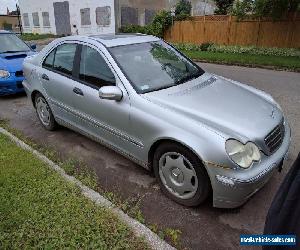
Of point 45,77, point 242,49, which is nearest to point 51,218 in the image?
point 45,77

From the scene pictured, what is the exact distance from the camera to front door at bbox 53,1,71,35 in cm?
2753

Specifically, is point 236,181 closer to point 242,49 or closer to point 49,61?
point 49,61

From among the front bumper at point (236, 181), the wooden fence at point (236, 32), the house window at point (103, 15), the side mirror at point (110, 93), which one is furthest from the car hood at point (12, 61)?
the house window at point (103, 15)

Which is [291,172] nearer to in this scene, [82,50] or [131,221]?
[131,221]

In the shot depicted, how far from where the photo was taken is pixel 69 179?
3.77 m

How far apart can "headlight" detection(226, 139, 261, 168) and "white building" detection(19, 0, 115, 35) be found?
2265 centimetres

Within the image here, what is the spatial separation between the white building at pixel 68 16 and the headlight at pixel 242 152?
22.6 metres

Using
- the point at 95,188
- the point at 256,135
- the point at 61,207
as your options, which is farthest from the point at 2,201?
the point at 256,135

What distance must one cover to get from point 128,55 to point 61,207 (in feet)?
6.89

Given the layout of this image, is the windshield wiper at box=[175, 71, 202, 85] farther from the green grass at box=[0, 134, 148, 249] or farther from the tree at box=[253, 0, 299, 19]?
the tree at box=[253, 0, 299, 19]

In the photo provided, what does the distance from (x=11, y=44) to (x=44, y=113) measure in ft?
13.7

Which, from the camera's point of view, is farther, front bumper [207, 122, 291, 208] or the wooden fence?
the wooden fence

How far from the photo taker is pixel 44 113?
18.0ft

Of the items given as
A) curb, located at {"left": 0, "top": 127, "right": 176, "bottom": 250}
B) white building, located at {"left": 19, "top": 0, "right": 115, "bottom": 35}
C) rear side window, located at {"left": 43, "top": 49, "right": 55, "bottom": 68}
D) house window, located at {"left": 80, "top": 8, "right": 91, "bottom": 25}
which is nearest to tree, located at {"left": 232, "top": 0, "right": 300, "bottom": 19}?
white building, located at {"left": 19, "top": 0, "right": 115, "bottom": 35}
